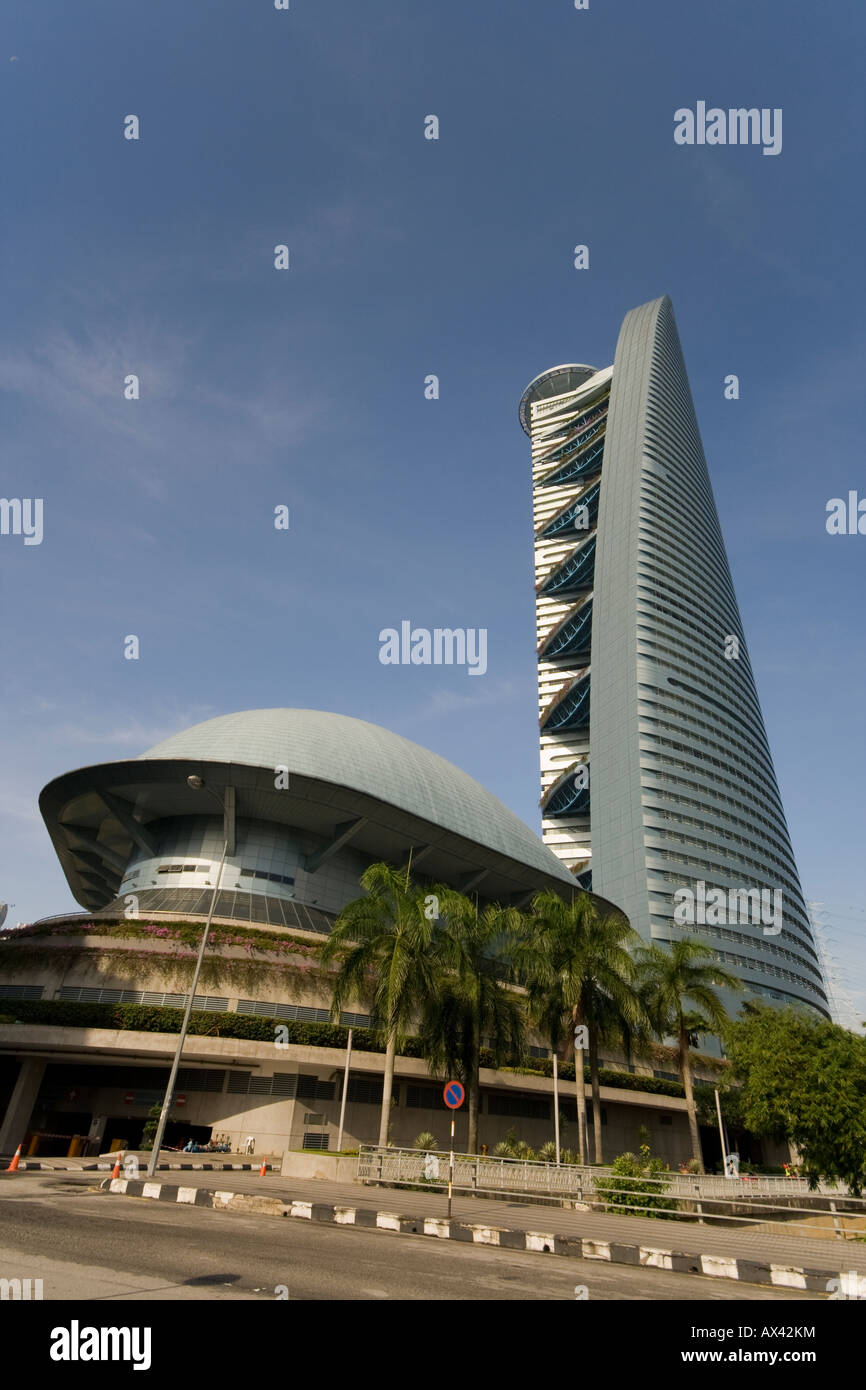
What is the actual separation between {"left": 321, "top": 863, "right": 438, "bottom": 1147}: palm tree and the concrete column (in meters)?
16.9

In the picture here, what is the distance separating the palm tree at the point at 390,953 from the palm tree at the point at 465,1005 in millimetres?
1080

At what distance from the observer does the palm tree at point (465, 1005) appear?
1258 inches

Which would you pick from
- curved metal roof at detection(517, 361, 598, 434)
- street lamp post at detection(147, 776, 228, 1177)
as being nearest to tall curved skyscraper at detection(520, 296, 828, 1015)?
curved metal roof at detection(517, 361, 598, 434)

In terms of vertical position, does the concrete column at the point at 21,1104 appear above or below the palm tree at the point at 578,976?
below

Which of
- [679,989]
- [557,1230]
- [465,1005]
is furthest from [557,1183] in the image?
[679,989]

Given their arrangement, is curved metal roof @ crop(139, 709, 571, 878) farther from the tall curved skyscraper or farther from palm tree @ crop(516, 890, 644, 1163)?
the tall curved skyscraper

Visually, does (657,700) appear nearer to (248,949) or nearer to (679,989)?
(679,989)

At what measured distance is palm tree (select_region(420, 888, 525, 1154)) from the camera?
3195 cm

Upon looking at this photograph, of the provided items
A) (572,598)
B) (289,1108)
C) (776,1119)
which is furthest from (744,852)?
(289,1108)

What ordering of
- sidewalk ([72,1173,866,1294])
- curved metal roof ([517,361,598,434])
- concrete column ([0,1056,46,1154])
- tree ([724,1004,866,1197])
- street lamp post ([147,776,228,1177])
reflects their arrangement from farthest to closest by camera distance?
curved metal roof ([517,361,598,434]), concrete column ([0,1056,46,1154]), tree ([724,1004,866,1197]), street lamp post ([147,776,228,1177]), sidewalk ([72,1173,866,1294])

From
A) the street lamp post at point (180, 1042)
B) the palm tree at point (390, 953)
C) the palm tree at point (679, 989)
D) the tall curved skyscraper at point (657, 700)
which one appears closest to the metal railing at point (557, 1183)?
the palm tree at point (390, 953)

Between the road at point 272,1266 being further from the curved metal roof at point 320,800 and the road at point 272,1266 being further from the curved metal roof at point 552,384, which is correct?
the curved metal roof at point 552,384
